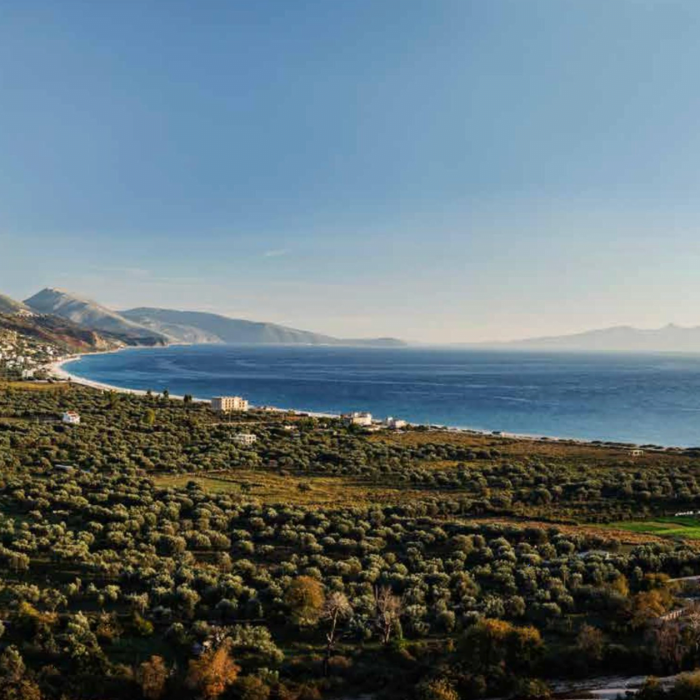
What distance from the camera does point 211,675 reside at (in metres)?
13.2

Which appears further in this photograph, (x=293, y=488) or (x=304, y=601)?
(x=293, y=488)

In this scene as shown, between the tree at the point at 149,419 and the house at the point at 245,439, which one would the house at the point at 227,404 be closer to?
the tree at the point at 149,419

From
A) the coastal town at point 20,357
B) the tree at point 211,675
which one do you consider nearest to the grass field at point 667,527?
the tree at point 211,675

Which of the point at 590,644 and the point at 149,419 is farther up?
the point at 590,644

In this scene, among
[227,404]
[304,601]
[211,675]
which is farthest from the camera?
[227,404]

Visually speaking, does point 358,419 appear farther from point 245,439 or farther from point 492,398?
point 492,398

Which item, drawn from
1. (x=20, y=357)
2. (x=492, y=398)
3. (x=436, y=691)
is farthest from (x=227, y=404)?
(x=20, y=357)

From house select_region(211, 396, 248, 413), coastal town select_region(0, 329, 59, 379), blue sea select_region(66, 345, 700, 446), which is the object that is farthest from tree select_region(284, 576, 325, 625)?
coastal town select_region(0, 329, 59, 379)

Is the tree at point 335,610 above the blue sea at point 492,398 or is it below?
above

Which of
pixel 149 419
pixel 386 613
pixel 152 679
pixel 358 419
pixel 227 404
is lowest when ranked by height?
pixel 358 419

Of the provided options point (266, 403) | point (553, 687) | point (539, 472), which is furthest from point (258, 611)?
point (266, 403)

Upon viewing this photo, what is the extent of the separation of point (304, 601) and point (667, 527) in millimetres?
22411

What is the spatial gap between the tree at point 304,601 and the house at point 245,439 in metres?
38.5

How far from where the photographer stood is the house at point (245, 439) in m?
56.8
